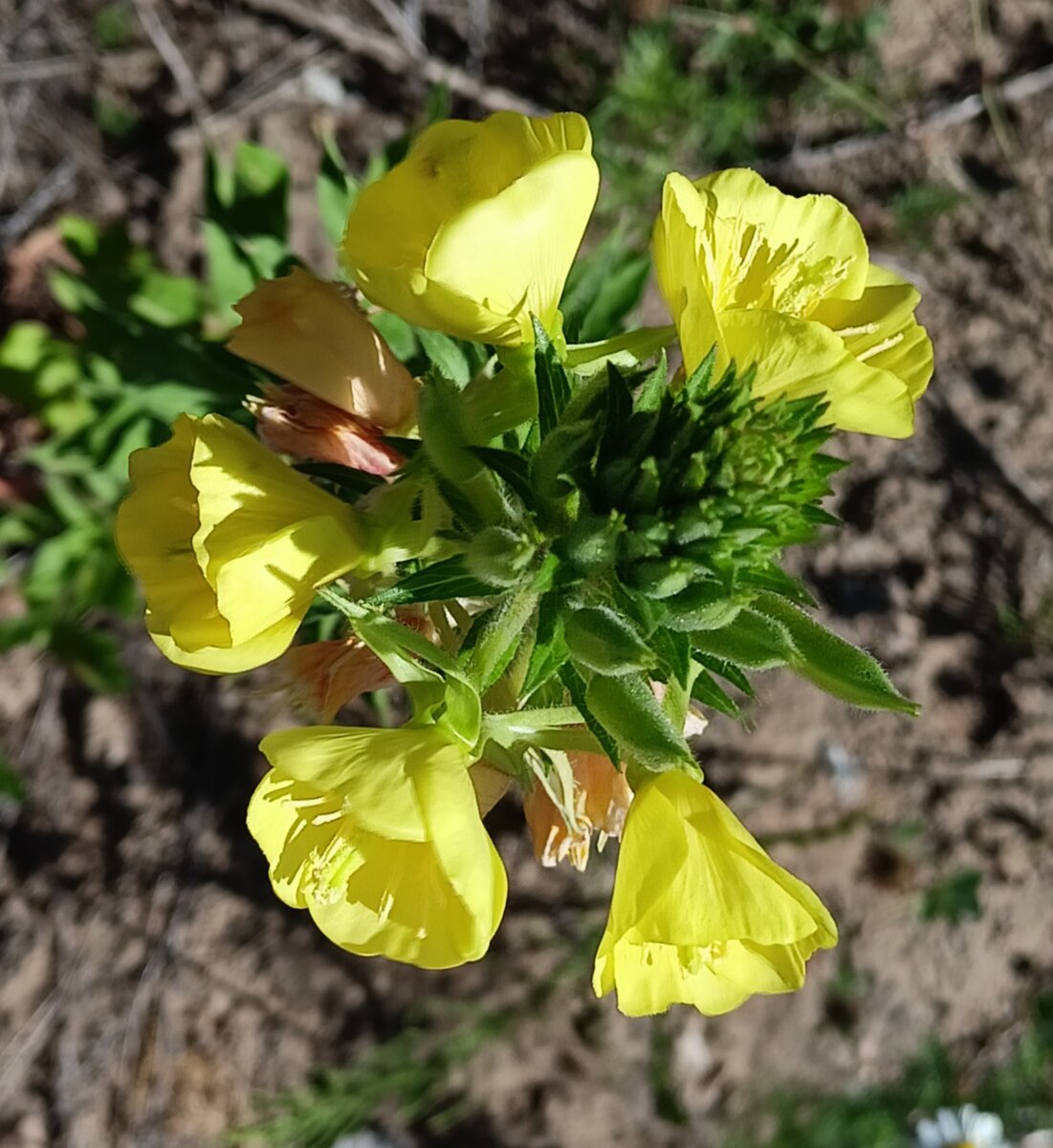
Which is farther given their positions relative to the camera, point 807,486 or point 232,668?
point 232,668

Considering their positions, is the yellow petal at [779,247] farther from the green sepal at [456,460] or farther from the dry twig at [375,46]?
the dry twig at [375,46]

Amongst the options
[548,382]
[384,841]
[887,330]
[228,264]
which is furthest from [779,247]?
[228,264]

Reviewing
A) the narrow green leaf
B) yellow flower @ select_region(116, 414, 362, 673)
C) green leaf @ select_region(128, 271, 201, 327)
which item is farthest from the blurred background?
the narrow green leaf

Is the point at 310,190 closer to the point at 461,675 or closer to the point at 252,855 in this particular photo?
the point at 252,855

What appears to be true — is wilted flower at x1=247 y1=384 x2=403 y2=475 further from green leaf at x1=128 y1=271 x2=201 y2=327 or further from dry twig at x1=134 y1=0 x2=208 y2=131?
dry twig at x1=134 y1=0 x2=208 y2=131

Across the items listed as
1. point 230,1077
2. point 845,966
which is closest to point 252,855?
point 230,1077
